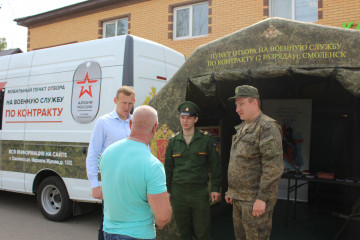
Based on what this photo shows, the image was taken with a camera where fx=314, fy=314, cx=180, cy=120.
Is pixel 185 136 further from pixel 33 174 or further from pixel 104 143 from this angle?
pixel 33 174

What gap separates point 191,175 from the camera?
3.43 meters

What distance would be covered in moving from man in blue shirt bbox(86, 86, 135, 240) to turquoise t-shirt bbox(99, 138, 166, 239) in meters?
1.21

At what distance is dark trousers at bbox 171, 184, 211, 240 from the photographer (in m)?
3.39

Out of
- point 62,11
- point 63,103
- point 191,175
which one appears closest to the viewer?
point 191,175

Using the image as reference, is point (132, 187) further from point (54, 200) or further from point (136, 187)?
point (54, 200)

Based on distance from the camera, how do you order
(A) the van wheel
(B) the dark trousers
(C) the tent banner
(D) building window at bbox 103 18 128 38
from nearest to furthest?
(B) the dark trousers, (A) the van wheel, (C) the tent banner, (D) building window at bbox 103 18 128 38

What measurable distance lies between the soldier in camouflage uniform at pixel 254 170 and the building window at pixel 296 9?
659cm

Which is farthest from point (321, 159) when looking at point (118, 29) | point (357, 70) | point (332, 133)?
point (118, 29)

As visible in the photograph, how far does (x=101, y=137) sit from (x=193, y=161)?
1.03 meters

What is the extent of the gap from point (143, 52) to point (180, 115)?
65.8 inches

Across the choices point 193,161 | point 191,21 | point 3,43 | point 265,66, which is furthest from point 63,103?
point 3,43

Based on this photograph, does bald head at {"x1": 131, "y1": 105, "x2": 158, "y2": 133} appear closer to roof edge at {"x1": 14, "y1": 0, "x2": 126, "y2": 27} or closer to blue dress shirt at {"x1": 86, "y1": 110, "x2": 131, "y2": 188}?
blue dress shirt at {"x1": 86, "y1": 110, "x2": 131, "y2": 188}

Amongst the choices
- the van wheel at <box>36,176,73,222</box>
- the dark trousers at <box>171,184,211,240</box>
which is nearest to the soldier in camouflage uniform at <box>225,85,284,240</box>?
the dark trousers at <box>171,184,211,240</box>

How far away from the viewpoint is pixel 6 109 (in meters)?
6.03
